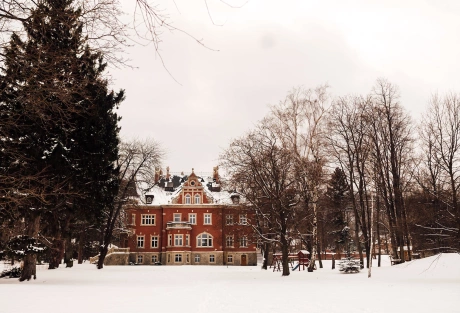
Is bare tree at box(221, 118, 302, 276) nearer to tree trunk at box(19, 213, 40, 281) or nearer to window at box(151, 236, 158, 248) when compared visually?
tree trunk at box(19, 213, 40, 281)

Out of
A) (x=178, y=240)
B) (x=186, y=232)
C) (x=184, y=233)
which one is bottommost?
(x=178, y=240)

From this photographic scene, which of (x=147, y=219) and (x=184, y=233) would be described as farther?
(x=147, y=219)

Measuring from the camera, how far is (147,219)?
53.8 meters

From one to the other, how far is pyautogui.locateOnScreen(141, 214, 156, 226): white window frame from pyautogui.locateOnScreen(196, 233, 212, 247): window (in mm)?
6432

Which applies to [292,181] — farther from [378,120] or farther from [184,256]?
[184,256]

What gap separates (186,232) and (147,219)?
6053mm

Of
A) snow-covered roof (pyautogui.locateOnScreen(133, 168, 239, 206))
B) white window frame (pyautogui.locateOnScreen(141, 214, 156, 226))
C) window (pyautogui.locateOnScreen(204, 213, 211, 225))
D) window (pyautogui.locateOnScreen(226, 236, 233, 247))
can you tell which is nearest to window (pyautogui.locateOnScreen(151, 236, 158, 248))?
white window frame (pyautogui.locateOnScreen(141, 214, 156, 226))

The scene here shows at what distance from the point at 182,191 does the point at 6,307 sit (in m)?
43.0

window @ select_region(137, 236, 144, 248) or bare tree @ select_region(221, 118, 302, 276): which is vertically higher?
bare tree @ select_region(221, 118, 302, 276)

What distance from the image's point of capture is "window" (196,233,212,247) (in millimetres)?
52500

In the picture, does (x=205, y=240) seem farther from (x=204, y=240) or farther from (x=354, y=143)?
(x=354, y=143)

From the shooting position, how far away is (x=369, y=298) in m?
13.1

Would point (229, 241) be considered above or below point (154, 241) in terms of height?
below

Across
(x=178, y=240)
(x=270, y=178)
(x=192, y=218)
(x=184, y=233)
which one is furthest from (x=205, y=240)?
(x=270, y=178)
